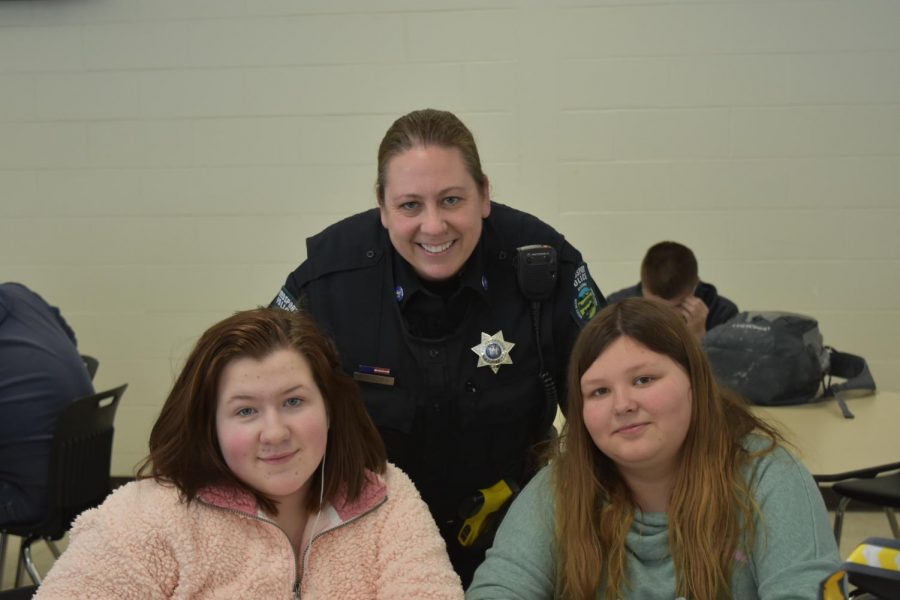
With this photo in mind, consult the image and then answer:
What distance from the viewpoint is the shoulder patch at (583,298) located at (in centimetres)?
217

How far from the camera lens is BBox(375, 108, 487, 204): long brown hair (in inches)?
78.8

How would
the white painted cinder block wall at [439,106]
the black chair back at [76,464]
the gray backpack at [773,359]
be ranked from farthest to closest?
the white painted cinder block wall at [439,106] < the gray backpack at [773,359] < the black chair back at [76,464]

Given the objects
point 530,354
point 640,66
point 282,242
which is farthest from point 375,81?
point 530,354

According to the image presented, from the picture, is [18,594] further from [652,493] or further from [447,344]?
[652,493]

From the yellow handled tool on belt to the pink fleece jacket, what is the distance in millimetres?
355

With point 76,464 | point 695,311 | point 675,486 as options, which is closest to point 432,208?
point 675,486

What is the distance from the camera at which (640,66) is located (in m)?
4.50

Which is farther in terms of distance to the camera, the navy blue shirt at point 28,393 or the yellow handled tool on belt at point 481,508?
the navy blue shirt at point 28,393

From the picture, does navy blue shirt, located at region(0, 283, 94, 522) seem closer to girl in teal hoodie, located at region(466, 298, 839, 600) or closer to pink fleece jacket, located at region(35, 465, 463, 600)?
pink fleece jacket, located at region(35, 465, 463, 600)

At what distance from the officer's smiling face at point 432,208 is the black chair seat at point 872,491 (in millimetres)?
1281

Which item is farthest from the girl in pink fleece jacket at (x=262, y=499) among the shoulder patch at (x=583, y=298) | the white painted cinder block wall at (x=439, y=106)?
the white painted cinder block wall at (x=439, y=106)

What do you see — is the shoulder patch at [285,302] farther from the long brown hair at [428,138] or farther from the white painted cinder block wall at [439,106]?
the white painted cinder block wall at [439,106]

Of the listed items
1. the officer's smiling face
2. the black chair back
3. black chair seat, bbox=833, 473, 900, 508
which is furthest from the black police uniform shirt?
the black chair back

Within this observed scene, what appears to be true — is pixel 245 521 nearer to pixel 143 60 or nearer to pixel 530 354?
pixel 530 354
